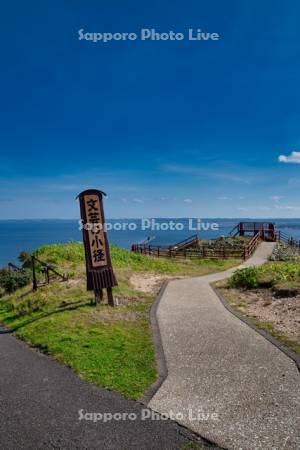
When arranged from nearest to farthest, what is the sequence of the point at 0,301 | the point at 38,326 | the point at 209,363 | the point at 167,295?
the point at 209,363 → the point at 38,326 → the point at 167,295 → the point at 0,301

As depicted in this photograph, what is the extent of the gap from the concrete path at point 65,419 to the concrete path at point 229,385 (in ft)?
1.60

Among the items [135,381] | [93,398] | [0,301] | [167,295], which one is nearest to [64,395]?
[93,398]

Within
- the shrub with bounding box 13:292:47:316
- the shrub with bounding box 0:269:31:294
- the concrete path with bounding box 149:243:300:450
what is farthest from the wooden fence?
the concrete path with bounding box 149:243:300:450

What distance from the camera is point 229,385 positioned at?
6270 millimetres

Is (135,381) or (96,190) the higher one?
(96,190)

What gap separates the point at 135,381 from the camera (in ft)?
21.5

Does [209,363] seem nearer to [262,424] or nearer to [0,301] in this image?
[262,424]

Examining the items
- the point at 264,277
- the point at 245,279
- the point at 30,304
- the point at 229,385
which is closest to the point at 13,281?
the point at 30,304

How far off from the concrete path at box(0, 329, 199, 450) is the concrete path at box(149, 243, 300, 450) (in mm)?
489

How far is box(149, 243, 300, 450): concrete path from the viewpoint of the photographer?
4.91 m

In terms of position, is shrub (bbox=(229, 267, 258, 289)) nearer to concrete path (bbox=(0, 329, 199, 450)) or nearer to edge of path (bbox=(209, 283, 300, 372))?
edge of path (bbox=(209, 283, 300, 372))

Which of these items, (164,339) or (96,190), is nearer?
(164,339)

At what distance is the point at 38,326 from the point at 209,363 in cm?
587
